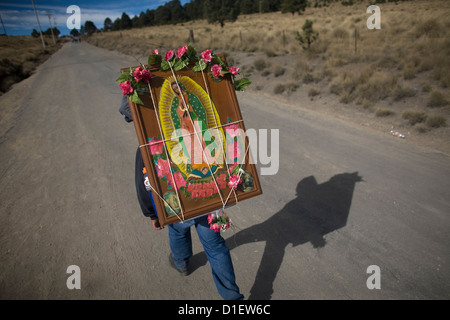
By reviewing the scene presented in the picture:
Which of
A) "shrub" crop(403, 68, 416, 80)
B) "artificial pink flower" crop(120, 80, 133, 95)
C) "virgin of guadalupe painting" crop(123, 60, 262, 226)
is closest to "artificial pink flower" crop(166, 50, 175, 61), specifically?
"virgin of guadalupe painting" crop(123, 60, 262, 226)

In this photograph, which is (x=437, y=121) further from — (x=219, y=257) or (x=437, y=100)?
(x=219, y=257)

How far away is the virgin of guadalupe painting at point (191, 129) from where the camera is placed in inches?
81.4

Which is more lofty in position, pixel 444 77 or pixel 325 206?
pixel 444 77

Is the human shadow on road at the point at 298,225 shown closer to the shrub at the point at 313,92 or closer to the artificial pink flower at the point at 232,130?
the artificial pink flower at the point at 232,130

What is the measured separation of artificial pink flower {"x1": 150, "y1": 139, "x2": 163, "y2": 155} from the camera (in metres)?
2.00

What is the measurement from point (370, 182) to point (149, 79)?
3766 millimetres

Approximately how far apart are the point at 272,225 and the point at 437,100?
19.5ft

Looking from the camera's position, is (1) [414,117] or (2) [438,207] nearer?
(2) [438,207]

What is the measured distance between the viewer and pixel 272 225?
359cm

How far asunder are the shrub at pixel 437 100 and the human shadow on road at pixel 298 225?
4165 mm

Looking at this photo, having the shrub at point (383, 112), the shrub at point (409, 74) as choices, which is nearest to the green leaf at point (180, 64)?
the shrub at point (383, 112)

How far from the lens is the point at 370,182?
430 centimetres
